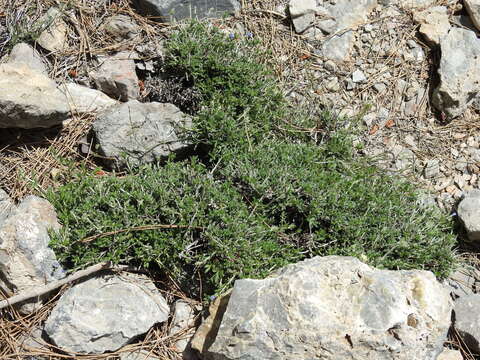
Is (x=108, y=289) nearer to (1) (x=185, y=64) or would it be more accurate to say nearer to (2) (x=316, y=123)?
(1) (x=185, y=64)

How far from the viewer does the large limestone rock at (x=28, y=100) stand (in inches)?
180

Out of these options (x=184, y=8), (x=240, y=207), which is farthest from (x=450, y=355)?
(x=184, y=8)

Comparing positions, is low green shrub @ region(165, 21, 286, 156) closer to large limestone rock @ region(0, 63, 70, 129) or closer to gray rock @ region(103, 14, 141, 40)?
gray rock @ region(103, 14, 141, 40)

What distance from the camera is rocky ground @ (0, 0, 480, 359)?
488 centimetres

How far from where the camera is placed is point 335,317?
11.8 ft

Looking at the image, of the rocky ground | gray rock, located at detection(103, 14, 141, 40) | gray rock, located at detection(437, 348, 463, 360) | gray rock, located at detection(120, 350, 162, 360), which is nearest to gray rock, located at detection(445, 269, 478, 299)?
the rocky ground

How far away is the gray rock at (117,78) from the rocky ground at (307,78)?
11 millimetres

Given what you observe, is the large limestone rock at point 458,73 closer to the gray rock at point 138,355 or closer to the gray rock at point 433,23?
the gray rock at point 433,23

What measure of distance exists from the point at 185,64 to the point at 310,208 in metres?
1.77

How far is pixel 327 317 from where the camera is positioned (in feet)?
11.8

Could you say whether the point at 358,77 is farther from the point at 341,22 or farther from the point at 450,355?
the point at 450,355

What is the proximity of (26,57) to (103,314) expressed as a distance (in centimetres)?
255

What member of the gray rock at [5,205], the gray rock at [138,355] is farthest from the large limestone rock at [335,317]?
the gray rock at [5,205]

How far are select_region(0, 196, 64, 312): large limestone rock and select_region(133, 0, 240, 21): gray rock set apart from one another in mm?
2423
